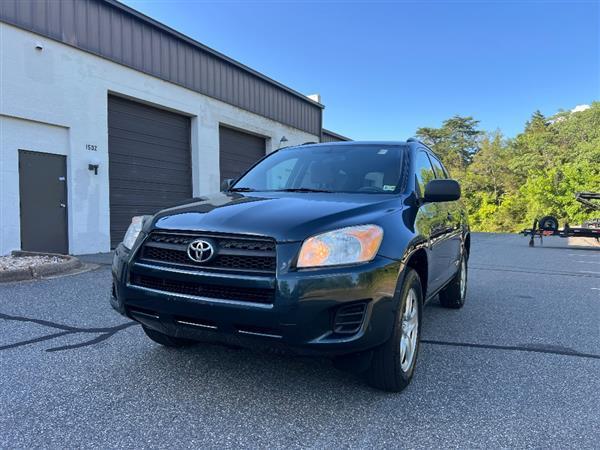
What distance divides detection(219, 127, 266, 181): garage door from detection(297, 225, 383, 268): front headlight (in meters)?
13.6

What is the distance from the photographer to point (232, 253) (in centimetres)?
259

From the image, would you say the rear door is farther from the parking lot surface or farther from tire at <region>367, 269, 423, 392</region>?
tire at <region>367, 269, 423, 392</region>

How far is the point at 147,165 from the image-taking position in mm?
12977

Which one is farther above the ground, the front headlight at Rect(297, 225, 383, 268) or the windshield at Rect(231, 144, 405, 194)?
the windshield at Rect(231, 144, 405, 194)

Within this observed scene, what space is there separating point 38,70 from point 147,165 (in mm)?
3745

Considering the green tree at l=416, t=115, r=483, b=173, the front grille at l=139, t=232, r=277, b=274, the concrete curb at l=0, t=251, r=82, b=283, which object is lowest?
the concrete curb at l=0, t=251, r=82, b=283

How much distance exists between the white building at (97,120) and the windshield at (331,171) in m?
7.47

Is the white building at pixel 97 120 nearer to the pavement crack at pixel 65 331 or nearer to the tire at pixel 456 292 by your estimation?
the pavement crack at pixel 65 331

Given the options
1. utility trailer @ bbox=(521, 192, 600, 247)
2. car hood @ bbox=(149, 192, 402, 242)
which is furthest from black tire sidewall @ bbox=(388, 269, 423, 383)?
utility trailer @ bbox=(521, 192, 600, 247)

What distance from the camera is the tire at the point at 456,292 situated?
208 inches

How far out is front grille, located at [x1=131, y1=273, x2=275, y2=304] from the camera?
8.14ft

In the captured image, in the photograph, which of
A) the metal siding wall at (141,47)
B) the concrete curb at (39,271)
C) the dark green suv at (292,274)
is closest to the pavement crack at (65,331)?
the dark green suv at (292,274)

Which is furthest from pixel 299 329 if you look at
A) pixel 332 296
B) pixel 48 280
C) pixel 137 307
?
pixel 48 280

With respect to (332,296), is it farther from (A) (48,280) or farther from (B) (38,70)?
(B) (38,70)
